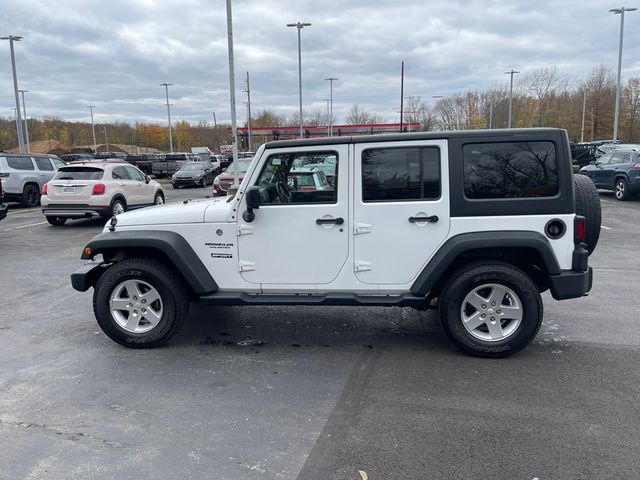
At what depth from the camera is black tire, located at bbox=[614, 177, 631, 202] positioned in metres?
17.2

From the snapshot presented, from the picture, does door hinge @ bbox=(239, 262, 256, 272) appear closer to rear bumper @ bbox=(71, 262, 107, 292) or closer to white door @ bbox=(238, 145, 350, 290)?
white door @ bbox=(238, 145, 350, 290)

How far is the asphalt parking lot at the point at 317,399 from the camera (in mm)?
3111

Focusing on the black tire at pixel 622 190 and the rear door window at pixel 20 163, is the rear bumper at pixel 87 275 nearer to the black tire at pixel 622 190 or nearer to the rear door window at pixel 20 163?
the rear door window at pixel 20 163

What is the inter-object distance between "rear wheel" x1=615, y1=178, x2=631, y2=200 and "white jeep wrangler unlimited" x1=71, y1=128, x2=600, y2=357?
1452 cm

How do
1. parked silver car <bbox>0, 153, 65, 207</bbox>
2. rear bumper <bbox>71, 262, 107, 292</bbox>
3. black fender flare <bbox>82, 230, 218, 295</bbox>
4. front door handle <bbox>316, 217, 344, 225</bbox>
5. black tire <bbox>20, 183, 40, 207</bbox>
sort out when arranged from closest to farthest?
front door handle <bbox>316, 217, 344, 225</bbox>
black fender flare <bbox>82, 230, 218, 295</bbox>
rear bumper <bbox>71, 262, 107, 292</bbox>
parked silver car <bbox>0, 153, 65, 207</bbox>
black tire <bbox>20, 183, 40, 207</bbox>

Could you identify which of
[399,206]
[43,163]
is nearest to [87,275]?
[399,206]

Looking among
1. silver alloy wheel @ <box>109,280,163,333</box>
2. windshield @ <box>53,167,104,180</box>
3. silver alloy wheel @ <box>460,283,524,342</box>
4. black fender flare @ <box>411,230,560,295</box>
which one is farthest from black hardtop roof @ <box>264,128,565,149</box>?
windshield @ <box>53,167,104,180</box>

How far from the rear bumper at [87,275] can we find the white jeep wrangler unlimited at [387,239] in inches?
9.4

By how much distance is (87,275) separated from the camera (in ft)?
16.7

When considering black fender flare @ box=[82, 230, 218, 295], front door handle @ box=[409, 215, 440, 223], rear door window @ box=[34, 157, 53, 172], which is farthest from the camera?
rear door window @ box=[34, 157, 53, 172]

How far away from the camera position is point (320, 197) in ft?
15.5

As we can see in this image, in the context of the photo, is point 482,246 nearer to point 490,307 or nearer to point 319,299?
point 490,307

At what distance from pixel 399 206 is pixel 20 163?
17.6 meters

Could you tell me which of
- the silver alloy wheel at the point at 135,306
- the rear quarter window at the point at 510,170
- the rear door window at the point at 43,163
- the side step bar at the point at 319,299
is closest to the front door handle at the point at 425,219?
the rear quarter window at the point at 510,170
